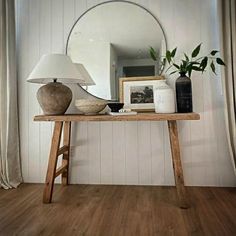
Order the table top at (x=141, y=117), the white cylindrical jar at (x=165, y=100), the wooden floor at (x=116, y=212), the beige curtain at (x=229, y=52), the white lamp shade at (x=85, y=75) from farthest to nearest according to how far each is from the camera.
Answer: the white lamp shade at (x=85, y=75), the beige curtain at (x=229, y=52), the white cylindrical jar at (x=165, y=100), the table top at (x=141, y=117), the wooden floor at (x=116, y=212)

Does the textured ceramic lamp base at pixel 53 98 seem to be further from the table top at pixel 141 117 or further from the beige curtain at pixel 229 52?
the beige curtain at pixel 229 52

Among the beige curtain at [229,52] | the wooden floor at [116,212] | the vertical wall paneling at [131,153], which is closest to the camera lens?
the wooden floor at [116,212]

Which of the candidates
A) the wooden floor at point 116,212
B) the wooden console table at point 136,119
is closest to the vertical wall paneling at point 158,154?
the wooden floor at point 116,212

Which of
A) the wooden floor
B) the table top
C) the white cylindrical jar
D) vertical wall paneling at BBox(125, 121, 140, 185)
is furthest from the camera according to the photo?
vertical wall paneling at BBox(125, 121, 140, 185)

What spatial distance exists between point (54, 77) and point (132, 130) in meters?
0.95

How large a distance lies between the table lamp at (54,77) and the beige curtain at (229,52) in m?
1.29

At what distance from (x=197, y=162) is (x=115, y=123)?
2.92 ft

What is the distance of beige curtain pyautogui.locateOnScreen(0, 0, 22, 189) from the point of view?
2225mm

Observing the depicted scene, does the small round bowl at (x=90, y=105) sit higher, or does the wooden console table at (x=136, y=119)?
the small round bowl at (x=90, y=105)

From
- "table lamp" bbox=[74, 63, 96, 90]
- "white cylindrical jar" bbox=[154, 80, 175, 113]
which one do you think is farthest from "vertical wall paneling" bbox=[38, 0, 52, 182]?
"white cylindrical jar" bbox=[154, 80, 175, 113]

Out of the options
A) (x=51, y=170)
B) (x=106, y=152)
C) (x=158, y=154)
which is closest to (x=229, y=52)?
(x=158, y=154)

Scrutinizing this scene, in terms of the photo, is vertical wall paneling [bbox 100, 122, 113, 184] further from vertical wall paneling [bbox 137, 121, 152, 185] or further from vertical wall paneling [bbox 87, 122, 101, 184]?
vertical wall paneling [bbox 137, 121, 152, 185]

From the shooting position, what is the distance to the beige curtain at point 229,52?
203cm

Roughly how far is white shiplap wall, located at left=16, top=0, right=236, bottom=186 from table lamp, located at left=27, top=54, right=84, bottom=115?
42cm
